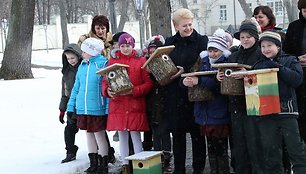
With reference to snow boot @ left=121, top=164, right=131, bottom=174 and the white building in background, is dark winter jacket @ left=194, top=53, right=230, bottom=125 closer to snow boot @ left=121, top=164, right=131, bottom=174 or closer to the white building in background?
snow boot @ left=121, top=164, right=131, bottom=174

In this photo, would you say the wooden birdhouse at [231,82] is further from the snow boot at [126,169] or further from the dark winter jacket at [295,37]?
the snow boot at [126,169]

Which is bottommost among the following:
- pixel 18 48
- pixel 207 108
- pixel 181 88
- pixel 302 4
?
pixel 207 108

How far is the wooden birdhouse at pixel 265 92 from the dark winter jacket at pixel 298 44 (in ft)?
2.98

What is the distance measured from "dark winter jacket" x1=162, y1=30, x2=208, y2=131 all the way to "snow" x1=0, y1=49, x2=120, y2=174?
4.86ft

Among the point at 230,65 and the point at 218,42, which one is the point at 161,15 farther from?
the point at 230,65

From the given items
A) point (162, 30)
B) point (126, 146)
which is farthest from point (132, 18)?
point (126, 146)

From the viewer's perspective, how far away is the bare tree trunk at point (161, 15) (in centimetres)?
1101

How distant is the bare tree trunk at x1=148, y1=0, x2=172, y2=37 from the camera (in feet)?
36.1

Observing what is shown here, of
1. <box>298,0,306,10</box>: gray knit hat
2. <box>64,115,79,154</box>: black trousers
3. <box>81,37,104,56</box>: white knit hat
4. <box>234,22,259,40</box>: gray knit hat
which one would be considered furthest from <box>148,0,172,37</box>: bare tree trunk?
<box>234,22,259,40</box>: gray knit hat

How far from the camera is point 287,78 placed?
5379mm

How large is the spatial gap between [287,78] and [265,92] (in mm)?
285

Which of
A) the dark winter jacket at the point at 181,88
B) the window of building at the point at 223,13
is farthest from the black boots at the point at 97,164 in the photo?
the window of building at the point at 223,13

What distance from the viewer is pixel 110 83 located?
6.26 m

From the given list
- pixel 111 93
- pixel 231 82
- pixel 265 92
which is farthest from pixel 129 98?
pixel 265 92
